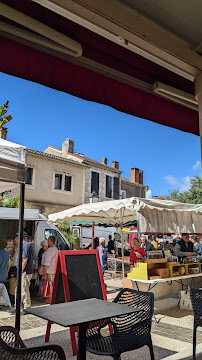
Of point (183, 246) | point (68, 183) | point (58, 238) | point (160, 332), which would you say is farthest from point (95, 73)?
point (68, 183)

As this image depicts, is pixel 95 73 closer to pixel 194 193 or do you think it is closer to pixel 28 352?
pixel 28 352

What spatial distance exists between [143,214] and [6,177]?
3.73 m

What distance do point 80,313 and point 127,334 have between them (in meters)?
0.85

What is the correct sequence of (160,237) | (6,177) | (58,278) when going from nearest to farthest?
(6,177) → (58,278) → (160,237)

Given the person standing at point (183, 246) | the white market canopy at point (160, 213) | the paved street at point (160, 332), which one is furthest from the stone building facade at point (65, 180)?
the paved street at point (160, 332)

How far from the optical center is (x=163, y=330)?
583 cm

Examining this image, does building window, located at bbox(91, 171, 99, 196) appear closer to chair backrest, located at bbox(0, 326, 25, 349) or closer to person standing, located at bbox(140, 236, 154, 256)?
person standing, located at bbox(140, 236, 154, 256)

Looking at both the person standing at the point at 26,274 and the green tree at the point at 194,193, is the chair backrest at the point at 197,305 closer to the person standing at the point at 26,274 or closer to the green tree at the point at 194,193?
the person standing at the point at 26,274

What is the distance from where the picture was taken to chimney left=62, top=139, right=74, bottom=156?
2944cm

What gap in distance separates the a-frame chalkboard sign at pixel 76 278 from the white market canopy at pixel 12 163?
2.11 m

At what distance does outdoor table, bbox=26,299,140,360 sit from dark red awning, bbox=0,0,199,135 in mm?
1914

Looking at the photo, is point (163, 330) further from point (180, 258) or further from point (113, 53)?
point (113, 53)

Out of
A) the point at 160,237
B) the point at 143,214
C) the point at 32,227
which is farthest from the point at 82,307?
the point at 160,237

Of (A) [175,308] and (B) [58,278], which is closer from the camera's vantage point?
(B) [58,278]
